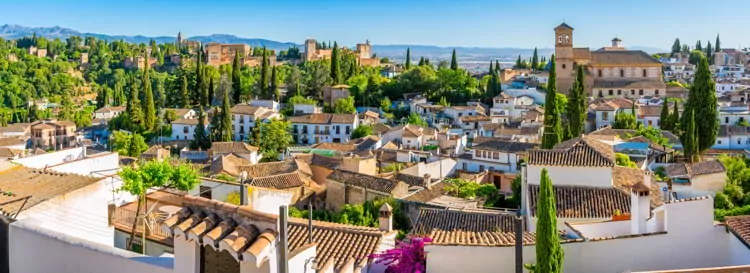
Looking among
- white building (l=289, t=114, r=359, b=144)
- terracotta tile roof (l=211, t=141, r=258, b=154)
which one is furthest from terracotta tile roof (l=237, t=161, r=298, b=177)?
white building (l=289, t=114, r=359, b=144)

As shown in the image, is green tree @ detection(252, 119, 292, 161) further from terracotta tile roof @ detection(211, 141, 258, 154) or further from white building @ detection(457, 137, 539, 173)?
white building @ detection(457, 137, 539, 173)

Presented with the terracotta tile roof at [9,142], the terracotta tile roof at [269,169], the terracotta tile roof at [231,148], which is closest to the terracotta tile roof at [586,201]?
the terracotta tile roof at [269,169]

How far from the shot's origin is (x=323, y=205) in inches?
901

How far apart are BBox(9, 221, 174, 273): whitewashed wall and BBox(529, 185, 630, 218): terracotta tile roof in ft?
31.2

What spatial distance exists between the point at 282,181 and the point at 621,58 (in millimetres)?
41369

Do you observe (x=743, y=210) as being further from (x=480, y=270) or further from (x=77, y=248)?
(x=77, y=248)

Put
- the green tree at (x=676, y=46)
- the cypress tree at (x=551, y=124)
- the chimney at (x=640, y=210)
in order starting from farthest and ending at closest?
the green tree at (x=676, y=46), the cypress tree at (x=551, y=124), the chimney at (x=640, y=210)

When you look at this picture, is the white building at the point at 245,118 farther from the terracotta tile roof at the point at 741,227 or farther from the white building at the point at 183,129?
the terracotta tile roof at the point at 741,227

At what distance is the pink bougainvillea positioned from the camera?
848 centimetres

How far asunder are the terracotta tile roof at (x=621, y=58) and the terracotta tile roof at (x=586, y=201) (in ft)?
145

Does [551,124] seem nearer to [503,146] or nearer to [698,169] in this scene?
[503,146]

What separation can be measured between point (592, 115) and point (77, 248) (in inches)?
1647

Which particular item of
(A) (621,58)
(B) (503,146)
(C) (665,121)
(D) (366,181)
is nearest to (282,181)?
(D) (366,181)

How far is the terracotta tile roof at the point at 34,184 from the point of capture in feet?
24.0
